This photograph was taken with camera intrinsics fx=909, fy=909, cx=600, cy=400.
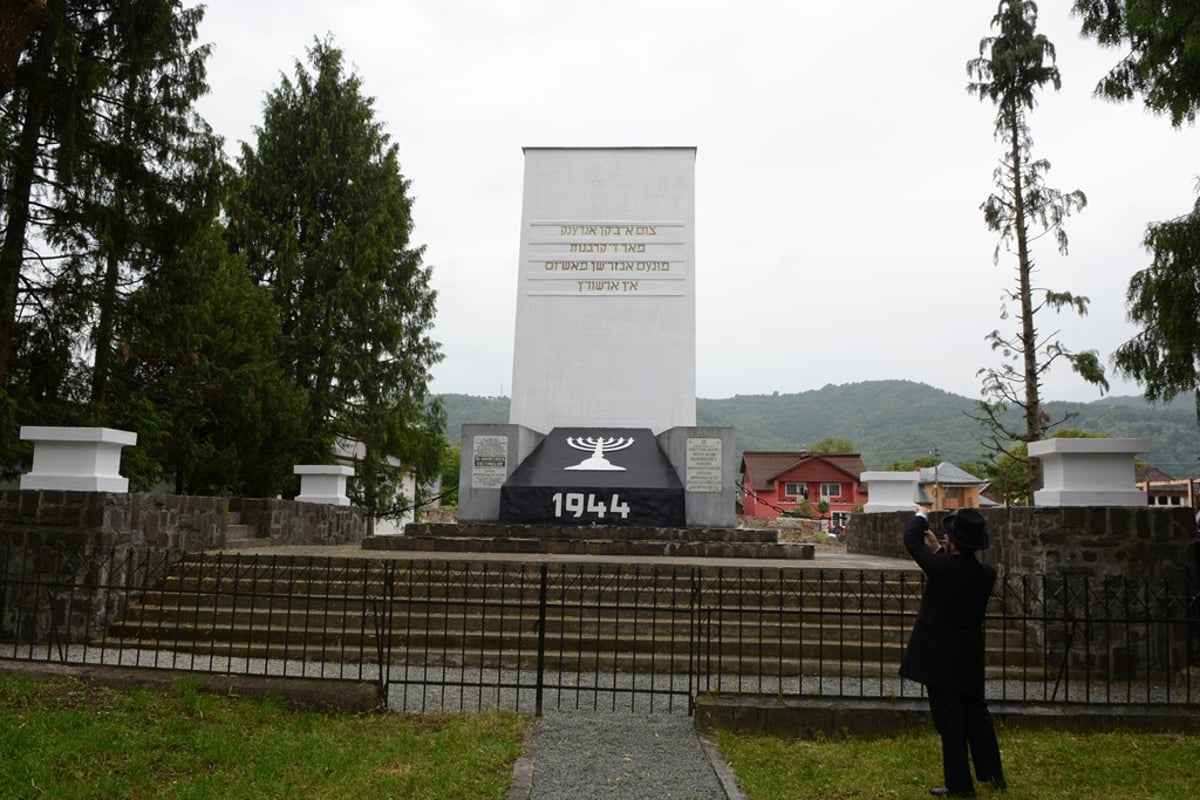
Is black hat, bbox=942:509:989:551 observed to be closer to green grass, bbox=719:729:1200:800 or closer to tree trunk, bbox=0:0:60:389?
green grass, bbox=719:729:1200:800

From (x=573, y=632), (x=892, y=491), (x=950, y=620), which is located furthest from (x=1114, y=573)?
(x=892, y=491)

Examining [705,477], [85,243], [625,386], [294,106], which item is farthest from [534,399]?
[294,106]

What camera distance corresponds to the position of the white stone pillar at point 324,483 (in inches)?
565

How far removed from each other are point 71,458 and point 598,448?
7.61m

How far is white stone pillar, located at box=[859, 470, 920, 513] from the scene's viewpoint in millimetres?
12852

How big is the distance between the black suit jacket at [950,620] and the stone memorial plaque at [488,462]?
361 inches

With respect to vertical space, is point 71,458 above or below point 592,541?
above

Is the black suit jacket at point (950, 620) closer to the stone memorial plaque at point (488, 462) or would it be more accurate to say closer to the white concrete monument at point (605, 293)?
the stone memorial plaque at point (488, 462)

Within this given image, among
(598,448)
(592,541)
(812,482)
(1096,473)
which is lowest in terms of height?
(592,541)

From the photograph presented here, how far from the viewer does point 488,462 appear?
43.2 ft

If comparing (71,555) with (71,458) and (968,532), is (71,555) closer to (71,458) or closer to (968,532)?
(71,458)

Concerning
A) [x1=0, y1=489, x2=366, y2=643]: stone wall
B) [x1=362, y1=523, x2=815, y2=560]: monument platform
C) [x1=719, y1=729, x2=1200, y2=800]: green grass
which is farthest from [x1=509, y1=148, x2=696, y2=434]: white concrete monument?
[x1=719, y1=729, x2=1200, y2=800]: green grass

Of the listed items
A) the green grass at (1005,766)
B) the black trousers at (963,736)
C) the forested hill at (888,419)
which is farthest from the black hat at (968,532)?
the forested hill at (888,419)

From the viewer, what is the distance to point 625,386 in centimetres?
1547
